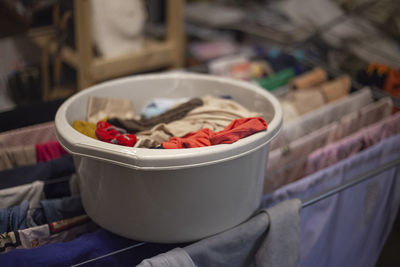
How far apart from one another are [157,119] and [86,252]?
13.4 inches

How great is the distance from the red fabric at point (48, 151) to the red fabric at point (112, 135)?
0.56ft

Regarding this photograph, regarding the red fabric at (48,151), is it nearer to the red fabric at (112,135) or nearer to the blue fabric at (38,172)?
the blue fabric at (38,172)

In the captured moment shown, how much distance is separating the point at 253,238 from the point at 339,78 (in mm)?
885

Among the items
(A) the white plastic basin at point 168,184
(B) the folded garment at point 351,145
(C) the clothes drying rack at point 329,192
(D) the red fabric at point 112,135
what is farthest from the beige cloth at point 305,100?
(D) the red fabric at point 112,135

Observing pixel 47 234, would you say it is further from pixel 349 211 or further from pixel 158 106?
pixel 349 211

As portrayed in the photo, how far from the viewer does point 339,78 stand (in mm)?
1370

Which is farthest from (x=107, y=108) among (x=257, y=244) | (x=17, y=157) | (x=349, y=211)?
(x=349, y=211)

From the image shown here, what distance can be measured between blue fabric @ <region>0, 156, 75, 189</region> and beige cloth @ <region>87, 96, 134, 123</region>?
12cm

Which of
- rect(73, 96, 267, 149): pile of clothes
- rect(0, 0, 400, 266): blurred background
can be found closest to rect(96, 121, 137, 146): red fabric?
rect(73, 96, 267, 149): pile of clothes

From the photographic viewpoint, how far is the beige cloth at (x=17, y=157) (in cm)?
83

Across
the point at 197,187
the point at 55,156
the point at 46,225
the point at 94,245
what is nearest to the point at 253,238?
the point at 197,187

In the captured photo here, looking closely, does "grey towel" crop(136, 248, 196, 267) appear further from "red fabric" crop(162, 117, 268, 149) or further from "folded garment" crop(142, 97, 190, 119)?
"folded garment" crop(142, 97, 190, 119)

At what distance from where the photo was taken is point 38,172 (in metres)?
0.81

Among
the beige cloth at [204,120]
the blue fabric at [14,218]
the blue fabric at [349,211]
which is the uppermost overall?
the beige cloth at [204,120]
